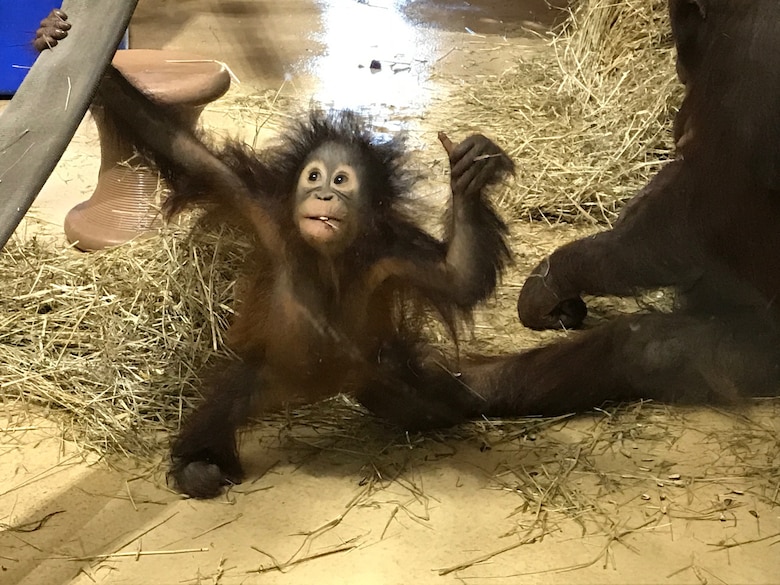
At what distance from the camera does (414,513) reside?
2.07 metres

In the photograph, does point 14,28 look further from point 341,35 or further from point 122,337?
point 122,337

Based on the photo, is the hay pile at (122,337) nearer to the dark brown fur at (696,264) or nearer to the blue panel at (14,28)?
the dark brown fur at (696,264)

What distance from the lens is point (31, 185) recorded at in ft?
5.85

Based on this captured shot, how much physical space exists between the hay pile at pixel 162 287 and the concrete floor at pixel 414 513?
5.5 inches

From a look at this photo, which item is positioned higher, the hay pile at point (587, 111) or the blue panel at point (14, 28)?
the blue panel at point (14, 28)

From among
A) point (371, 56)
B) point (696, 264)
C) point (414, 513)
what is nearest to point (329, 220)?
point (414, 513)

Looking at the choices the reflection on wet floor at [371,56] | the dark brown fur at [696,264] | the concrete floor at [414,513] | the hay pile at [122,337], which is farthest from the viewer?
the reflection on wet floor at [371,56]

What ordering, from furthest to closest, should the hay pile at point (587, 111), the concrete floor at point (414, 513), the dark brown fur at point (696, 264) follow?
the hay pile at point (587, 111)
the dark brown fur at point (696, 264)
the concrete floor at point (414, 513)

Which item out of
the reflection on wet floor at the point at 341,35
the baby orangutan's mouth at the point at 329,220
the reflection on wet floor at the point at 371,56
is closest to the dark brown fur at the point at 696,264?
the baby orangutan's mouth at the point at 329,220

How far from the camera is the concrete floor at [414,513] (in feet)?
6.15

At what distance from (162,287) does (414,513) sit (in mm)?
1060

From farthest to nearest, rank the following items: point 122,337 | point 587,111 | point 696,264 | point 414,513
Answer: point 587,111 → point 122,337 → point 696,264 → point 414,513

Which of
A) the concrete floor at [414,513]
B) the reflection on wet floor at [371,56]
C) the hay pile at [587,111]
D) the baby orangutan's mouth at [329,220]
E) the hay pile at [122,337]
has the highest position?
the reflection on wet floor at [371,56]

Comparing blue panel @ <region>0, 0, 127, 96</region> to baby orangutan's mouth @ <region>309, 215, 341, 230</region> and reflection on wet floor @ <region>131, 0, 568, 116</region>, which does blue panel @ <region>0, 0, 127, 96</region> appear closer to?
reflection on wet floor @ <region>131, 0, 568, 116</region>
